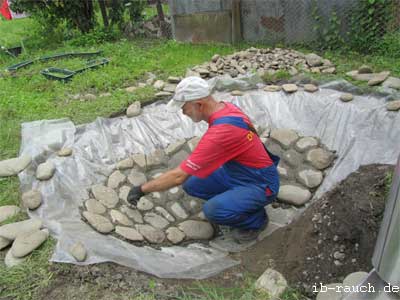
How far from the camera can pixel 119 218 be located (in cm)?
271

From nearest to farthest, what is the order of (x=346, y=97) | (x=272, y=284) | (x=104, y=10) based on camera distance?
(x=272, y=284) < (x=346, y=97) < (x=104, y=10)

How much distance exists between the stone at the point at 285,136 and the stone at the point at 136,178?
1.28 m

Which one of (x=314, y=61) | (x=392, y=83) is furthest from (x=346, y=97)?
(x=314, y=61)

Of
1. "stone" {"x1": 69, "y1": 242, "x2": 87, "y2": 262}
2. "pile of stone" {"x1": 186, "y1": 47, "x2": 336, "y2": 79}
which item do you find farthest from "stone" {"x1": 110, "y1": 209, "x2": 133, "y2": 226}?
"pile of stone" {"x1": 186, "y1": 47, "x2": 336, "y2": 79}

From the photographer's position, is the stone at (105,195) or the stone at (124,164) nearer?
the stone at (105,195)

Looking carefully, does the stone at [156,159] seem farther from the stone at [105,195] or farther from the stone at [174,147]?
the stone at [105,195]

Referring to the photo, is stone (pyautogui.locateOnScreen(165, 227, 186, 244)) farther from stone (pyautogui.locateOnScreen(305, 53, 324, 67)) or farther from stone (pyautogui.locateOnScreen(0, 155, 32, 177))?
stone (pyautogui.locateOnScreen(305, 53, 324, 67))

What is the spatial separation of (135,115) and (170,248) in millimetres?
1732

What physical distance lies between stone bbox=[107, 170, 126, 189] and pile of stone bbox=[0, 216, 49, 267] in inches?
29.4

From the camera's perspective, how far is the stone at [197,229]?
268 centimetres

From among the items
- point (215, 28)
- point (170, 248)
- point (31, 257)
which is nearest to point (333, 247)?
point (170, 248)

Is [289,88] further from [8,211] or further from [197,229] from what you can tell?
[8,211]

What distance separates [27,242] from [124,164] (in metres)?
1.20

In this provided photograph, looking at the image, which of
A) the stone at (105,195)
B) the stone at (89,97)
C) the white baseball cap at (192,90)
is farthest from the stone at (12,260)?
the stone at (89,97)
